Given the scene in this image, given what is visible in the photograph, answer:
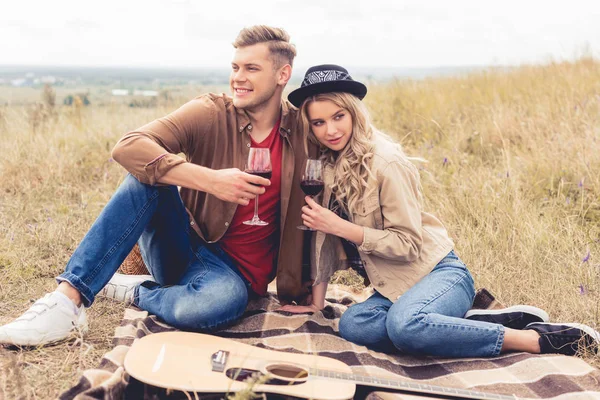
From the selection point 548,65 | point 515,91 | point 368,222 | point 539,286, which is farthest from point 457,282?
point 548,65

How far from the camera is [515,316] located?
131 inches

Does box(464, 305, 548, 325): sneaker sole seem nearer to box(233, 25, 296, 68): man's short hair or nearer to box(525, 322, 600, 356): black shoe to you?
box(525, 322, 600, 356): black shoe

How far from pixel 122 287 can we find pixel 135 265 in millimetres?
297

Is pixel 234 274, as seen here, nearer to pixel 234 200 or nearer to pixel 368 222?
pixel 234 200

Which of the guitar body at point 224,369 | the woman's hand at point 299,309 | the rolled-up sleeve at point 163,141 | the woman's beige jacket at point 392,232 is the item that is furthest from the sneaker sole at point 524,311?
the rolled-up sleeve at point 163,141

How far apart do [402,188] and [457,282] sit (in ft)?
2.05

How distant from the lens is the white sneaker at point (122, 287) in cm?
379

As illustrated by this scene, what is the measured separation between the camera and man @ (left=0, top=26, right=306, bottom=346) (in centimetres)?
319

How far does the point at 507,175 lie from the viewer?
5176 millimetres

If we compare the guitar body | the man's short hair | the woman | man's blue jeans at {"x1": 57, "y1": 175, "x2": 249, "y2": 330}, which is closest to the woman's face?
the woman

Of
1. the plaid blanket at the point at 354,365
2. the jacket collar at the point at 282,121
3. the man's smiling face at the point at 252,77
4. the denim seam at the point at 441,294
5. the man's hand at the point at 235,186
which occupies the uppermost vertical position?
the man's smiling face at the point at 252,77

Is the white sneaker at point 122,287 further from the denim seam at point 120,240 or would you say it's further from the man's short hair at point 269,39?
the man's short hair at point 269,39

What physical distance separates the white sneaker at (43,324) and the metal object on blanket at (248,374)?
1.98ft

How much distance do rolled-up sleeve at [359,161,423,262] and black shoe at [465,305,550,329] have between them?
1.78 ft
